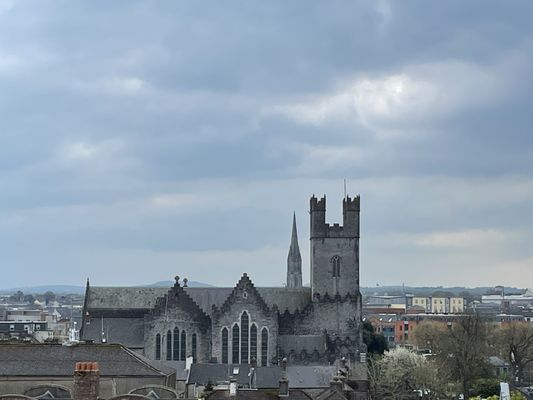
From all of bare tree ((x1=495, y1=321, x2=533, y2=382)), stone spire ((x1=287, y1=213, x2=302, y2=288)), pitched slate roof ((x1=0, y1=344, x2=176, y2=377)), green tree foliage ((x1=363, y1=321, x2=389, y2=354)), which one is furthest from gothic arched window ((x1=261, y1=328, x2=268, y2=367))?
stone spire ((x1=287, y1=213, x2=302, y2=288))

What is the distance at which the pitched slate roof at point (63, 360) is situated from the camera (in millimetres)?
58125

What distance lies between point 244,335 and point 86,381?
7555 centimetres

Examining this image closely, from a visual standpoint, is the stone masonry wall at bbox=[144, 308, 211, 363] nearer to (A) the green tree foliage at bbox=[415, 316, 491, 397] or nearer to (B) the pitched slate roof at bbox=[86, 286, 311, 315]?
(B) the pitched slate roof at bbox=[86, 286, 311, 315]

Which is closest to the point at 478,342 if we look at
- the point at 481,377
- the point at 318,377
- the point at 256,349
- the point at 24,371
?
the point at 481,377

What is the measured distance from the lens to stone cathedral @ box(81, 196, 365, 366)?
111m

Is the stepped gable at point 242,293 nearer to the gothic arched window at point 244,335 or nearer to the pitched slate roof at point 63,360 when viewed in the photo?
the gothic arched window at point 244,335

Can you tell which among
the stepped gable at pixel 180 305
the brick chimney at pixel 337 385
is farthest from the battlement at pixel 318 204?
the brick chimney at pixel 337 385

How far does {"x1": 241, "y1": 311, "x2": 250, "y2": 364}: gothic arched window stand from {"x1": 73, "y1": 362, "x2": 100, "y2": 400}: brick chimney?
7410cm

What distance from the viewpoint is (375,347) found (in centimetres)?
13338

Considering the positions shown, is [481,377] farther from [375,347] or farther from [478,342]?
[375,347]

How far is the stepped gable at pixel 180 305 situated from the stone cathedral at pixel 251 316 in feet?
0.35

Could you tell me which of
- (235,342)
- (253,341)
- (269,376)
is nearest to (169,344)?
(235,342)

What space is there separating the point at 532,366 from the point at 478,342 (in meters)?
28.6

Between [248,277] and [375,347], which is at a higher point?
[248,277]
